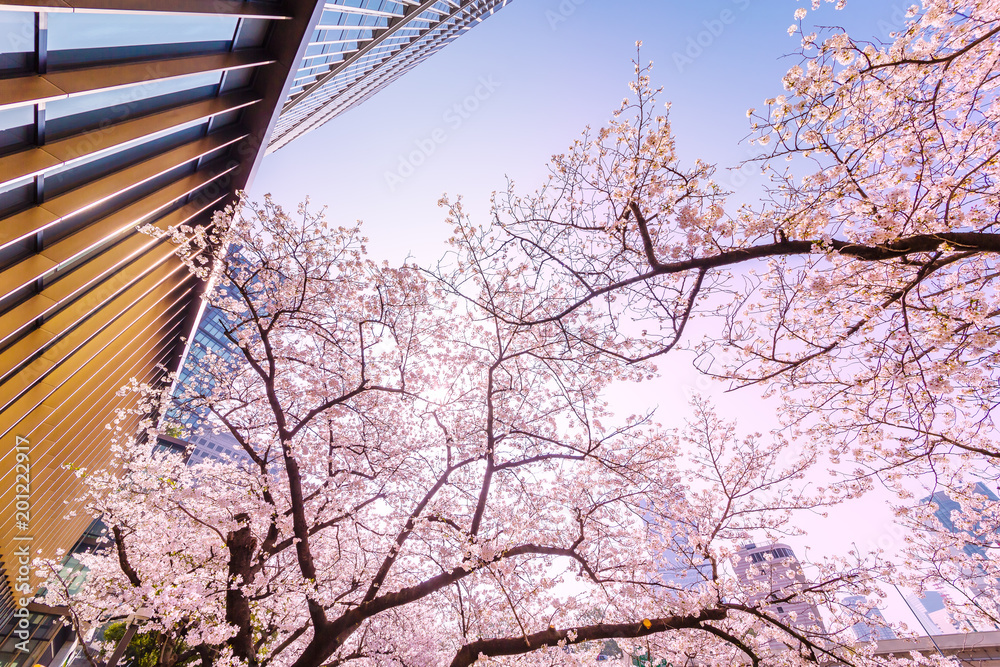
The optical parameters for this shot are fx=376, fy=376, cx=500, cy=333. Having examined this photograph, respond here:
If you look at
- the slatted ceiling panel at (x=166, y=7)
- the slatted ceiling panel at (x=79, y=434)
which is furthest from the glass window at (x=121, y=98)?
the slatted ceiling panel at (x=79, y=434)

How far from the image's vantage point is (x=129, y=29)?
599 cm

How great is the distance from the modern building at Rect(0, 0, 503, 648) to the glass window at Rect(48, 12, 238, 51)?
3 cm

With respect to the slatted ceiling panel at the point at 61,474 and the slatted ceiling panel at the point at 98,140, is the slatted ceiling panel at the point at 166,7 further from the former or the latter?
the slatted ceiling panel at the point at 61,474

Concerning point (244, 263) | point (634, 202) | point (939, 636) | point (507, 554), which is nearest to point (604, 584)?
point (507, 554)

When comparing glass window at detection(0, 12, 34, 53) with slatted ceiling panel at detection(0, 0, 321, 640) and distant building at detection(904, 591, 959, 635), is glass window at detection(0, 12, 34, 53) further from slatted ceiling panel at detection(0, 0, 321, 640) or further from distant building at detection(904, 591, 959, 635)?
distant building at detection(904, 591, 959, 635)

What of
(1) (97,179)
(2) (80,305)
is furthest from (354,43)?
(2) (80,305)

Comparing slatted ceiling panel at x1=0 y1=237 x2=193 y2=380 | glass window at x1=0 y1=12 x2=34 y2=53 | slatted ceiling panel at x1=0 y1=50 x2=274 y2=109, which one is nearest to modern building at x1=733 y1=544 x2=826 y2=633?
slatted ceiling panel at x1=0 y1=50 x2=274 y2=109

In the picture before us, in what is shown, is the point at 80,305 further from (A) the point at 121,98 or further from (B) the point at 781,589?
(B) the point at 781,589

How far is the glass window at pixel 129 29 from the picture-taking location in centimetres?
501

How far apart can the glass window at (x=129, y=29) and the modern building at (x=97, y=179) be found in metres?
0.03

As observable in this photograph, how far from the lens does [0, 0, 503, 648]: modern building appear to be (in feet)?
17.1

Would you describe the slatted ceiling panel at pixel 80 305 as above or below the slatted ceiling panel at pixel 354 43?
below

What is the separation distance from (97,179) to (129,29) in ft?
8.51

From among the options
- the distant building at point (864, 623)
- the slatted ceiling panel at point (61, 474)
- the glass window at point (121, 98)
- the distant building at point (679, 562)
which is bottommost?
the distant building at point (864, 623)
